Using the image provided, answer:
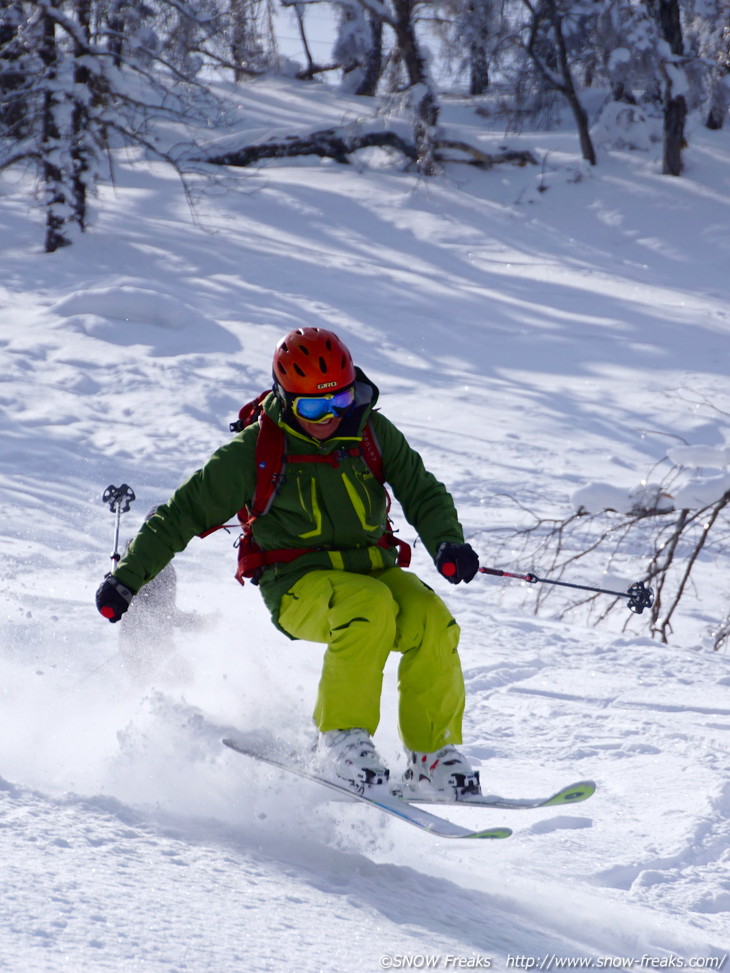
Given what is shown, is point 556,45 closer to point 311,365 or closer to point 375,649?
point 311,365

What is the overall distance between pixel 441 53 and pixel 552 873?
25.0 m

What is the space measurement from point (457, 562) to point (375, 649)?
500 millimetres

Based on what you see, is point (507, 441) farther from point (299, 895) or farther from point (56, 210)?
point (56, 210)

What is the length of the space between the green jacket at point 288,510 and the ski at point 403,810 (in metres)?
0.60

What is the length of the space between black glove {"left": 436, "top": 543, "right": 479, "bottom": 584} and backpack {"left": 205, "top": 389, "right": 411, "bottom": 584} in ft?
0.73

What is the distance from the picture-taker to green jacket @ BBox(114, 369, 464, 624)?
12.1 feet

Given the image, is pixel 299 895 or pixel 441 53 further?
pixel 441 53

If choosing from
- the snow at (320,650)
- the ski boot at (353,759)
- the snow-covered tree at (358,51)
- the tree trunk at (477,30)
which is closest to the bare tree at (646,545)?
the snow at (320,650)

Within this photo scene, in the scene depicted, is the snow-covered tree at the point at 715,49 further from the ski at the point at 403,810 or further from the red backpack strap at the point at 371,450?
the ski at the point at 403,810

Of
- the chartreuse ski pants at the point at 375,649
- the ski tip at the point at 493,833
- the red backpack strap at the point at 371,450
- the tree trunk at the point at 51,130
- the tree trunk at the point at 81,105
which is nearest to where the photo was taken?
the ski tip at the point at 493,833

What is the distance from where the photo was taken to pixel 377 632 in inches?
136

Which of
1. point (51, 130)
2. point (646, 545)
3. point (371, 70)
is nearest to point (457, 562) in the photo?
point (646, 545)

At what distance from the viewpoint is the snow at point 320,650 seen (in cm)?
288

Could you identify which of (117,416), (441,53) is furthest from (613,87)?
(117,416)
